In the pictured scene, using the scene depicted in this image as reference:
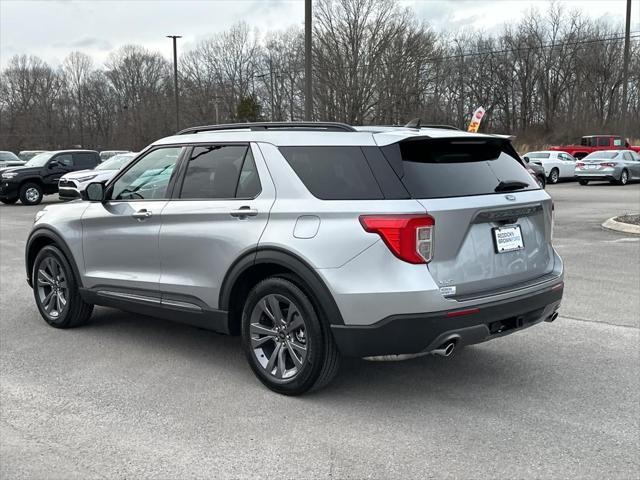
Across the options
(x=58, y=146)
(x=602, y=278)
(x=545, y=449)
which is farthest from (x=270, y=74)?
(x=545, y=449)

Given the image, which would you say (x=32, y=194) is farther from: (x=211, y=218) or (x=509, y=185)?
(x=509, y=185)

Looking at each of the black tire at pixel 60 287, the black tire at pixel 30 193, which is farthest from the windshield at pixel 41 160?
the black tire at pixel 60 287

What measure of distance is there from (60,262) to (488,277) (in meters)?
3.94

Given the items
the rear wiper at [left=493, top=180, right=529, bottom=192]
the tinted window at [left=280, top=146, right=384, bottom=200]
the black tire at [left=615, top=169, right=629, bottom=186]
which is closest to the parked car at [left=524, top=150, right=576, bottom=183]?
the black tire at [left=615, top=169, right=629, bottom=186]

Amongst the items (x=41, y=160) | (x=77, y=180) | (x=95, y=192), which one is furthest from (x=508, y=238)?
(x=41, y=160)

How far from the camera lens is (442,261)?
3.76 meters

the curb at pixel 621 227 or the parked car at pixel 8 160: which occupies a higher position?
the parked car at pixel 8 160

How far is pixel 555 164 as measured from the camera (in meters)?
29.1

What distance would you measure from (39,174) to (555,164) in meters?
21.3

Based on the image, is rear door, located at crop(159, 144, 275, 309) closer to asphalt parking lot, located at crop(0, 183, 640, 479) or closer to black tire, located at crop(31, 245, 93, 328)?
asphalt parking lot, located at crop(0, 183, 640, 479)

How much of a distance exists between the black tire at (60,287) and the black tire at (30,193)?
1725cm

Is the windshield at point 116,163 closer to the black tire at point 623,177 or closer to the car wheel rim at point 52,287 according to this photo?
the car wheel rim at point 52,287

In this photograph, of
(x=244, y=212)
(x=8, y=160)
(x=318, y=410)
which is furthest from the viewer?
(x=8, y=160)

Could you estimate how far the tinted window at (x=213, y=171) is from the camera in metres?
4.59
